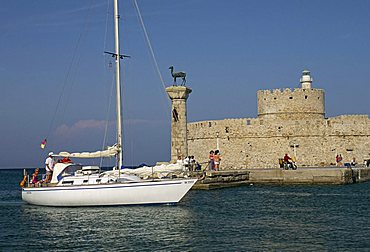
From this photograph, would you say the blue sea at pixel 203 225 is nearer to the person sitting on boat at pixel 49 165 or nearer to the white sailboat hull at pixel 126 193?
the white sailboat hull at pixel 126 193

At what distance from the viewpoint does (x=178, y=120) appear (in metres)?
25.0

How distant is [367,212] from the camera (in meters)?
16.1

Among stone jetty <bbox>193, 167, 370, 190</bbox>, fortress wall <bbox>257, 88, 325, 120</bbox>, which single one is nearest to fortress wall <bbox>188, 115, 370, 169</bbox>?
fortress wall <bbox>257, 88, 325, 120</bbox>

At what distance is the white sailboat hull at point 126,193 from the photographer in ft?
55.8

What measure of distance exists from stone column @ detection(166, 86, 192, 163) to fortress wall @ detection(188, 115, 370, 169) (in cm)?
706

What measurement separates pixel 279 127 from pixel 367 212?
15.1 meters

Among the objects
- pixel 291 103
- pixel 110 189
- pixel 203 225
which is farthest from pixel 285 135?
pixel 203 225

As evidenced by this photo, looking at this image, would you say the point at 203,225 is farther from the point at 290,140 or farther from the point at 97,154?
the point at 290,140

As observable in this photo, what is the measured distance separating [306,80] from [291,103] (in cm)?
313

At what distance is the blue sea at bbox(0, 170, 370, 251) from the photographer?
1177cm

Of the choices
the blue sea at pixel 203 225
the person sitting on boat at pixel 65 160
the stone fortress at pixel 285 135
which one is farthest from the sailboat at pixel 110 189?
the stone fortress at pixel 285 135

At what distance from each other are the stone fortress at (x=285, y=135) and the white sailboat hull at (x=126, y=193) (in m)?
12.4

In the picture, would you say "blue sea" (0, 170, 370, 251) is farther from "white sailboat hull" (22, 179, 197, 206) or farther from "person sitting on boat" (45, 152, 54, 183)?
"person sitting on boat" (45, 152, 54, 183)

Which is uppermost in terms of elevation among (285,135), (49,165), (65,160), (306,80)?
(306,80)
